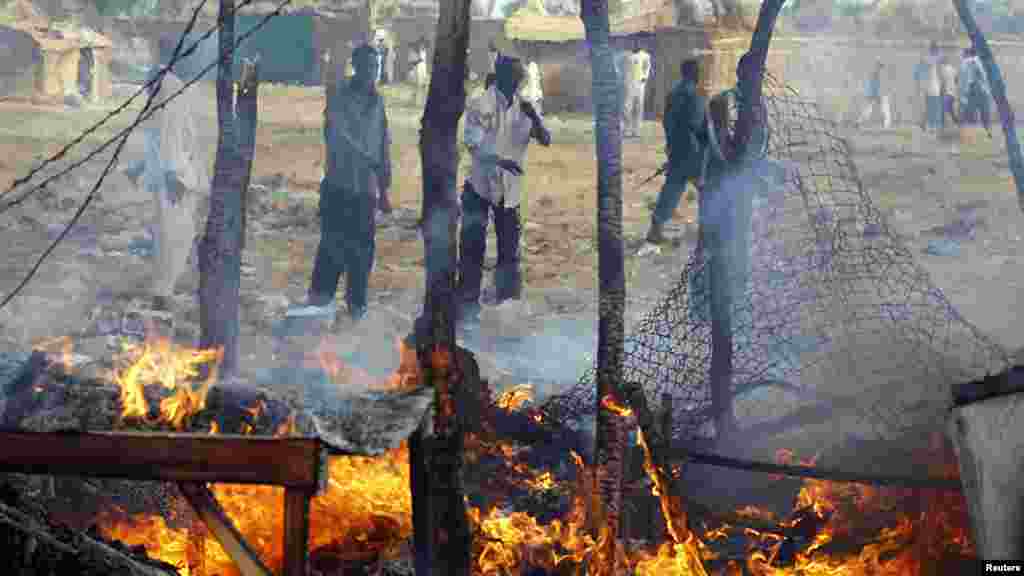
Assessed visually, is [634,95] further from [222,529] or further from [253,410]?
[222,529]

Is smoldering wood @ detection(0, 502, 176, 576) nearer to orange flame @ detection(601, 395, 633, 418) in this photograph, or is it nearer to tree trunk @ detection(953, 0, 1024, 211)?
orange flame @ detection(601, 395, 633, 418)

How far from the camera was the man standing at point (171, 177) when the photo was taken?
35.6 ft

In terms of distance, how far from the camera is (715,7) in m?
19.7

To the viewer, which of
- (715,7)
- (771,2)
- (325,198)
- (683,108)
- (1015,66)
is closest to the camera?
(771,2)

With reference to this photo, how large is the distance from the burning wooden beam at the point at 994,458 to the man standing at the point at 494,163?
640cm

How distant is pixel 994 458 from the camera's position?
4918 mm

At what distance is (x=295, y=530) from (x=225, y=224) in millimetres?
4658

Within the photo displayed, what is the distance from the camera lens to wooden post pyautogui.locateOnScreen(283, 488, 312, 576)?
434 cm

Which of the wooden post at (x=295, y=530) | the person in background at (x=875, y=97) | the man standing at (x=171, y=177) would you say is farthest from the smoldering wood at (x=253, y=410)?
the person in background at (x=875, y=97)

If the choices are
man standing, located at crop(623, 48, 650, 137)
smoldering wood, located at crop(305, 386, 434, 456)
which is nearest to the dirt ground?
man standing, located at crop(623, 48, 650, 137)

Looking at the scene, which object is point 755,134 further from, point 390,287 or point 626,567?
point 390,287

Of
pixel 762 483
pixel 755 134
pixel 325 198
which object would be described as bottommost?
pixel 762 483

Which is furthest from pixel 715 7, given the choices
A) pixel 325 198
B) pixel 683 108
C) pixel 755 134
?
pixel 755 134

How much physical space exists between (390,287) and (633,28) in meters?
8.88
